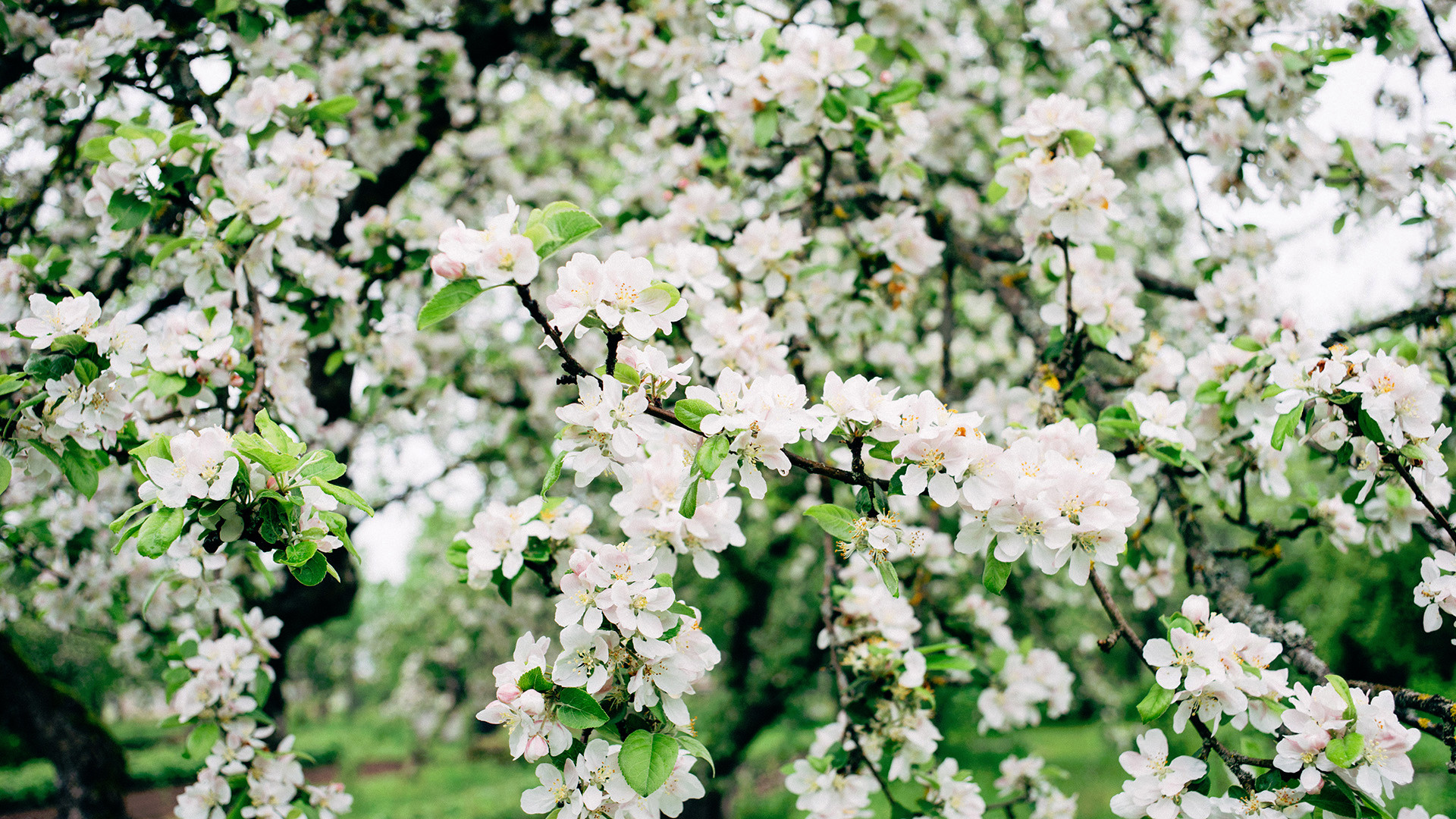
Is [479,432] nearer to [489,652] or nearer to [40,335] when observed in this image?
[40,335]

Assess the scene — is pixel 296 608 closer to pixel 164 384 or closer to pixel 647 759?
pixel 164 384

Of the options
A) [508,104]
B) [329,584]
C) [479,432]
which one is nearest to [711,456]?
[329,584]

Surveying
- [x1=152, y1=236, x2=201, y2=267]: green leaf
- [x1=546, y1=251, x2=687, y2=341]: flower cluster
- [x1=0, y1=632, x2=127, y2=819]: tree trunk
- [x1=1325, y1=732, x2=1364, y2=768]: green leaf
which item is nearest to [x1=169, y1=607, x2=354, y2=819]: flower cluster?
[x1=152, y1=236, x2=201, y2=267]: green leaf

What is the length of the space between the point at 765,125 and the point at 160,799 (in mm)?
18891

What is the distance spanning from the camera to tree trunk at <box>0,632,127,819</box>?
354cm

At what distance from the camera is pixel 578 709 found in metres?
1.57

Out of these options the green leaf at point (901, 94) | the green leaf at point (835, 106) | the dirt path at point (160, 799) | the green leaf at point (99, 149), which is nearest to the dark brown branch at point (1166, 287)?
the green leaf at point (901, 94)

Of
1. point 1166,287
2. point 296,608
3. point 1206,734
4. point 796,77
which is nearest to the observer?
point 1206,734

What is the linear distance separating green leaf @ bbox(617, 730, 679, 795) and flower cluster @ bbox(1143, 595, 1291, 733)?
3.32 ft

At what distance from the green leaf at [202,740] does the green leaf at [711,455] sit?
193 cm

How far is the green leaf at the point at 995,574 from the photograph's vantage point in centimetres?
155

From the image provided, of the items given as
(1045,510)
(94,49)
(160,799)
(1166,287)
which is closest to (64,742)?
(94,49)

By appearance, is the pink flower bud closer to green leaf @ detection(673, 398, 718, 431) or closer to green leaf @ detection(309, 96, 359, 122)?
green leaf @ detection(673, 398, 718, 431)

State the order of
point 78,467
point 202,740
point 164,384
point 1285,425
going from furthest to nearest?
point 202,740 < point 164,384 < point 78,467 < point 1285,425
